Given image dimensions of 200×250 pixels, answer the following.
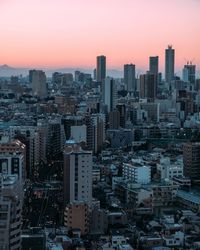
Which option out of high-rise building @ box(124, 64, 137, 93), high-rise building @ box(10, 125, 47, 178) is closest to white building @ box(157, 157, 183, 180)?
high-rise building @ box(10, 125, 47, 178)

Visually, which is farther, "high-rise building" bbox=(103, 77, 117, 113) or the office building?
"high-rise building" bbox=(103, 77, 117, 113)

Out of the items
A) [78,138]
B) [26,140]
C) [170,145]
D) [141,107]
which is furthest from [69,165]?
[141,107]

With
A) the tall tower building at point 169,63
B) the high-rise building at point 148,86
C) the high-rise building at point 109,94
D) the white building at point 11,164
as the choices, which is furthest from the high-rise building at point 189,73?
the white building at point 11,164

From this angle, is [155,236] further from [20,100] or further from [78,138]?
[20,100]

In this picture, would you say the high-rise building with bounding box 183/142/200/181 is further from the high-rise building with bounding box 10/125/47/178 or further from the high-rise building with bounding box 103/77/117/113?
the high-rise building with bounding box 103/77/117/113

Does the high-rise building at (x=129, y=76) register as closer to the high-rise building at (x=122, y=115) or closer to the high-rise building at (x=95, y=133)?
the high-rise building at (x=122, y=115)

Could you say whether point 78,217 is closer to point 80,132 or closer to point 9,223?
point 9,223

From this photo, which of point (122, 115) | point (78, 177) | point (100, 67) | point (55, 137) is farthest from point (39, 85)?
point (78, 177)
